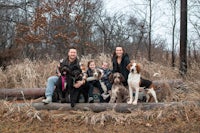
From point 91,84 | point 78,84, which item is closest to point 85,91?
point 91,84

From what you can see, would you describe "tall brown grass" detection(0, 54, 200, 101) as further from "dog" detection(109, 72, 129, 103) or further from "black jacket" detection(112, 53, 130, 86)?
"dog" detection(109, 72, 129, 103)

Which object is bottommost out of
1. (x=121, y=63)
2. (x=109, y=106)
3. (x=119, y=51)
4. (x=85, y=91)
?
(x=109, y=106)

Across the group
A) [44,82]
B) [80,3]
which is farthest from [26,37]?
[44,82]

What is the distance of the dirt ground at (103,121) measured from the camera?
582 cm

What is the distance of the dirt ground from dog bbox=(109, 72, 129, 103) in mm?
626

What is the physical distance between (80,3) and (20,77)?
52.4 feet

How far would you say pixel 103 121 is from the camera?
6.20 m

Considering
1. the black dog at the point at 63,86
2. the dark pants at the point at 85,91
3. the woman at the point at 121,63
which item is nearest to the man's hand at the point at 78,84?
the black dog at the point at 63,86

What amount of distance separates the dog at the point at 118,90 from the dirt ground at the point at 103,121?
626 millimetres

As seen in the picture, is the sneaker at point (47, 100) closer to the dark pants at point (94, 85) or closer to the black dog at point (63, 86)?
the black dog at point (63, 86)

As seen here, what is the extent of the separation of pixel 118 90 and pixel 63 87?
1323 mm

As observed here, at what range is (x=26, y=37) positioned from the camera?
25.3 metres

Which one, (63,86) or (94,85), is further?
(94,85)

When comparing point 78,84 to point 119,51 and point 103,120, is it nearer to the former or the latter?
point 103,120
